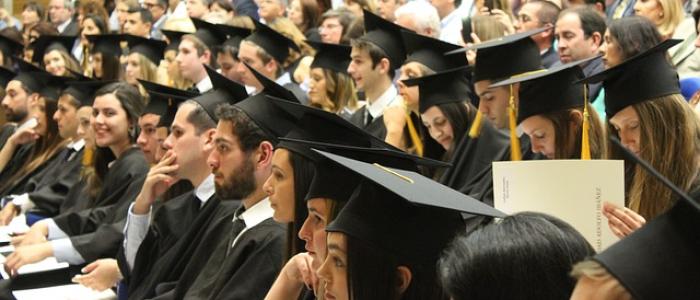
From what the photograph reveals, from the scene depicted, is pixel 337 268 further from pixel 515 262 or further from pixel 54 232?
pixel 54 232

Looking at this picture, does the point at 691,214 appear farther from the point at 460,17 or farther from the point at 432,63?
the point at 460,17

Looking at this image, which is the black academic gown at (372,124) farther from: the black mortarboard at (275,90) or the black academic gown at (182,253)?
the black mortarboard at (275,90)

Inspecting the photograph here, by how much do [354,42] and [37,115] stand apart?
310 centimetres

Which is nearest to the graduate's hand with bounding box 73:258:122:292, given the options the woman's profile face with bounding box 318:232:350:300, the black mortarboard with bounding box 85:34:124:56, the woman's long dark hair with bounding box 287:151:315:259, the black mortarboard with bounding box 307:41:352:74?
the woman's long dark hair with bounding box 287:151:315:259

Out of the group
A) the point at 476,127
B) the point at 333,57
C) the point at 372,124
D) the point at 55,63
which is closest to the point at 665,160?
the point at 476,127

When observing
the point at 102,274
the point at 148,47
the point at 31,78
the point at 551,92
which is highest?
the point at 551,92

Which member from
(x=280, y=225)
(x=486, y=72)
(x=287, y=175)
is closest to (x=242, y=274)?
(x=280, y=225)

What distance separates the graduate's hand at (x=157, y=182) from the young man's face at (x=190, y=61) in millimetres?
4267

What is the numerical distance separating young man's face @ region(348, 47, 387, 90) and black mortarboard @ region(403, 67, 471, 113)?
5.27 ft

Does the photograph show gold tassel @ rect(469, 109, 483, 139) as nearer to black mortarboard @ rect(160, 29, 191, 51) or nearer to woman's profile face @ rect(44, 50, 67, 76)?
black mortarboard @ rect(160, 29, 191, 51)

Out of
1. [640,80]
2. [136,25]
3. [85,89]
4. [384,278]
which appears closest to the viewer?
[384,278]

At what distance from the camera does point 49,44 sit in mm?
11836

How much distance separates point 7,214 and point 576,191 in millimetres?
5250

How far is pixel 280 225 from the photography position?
3943 mm
